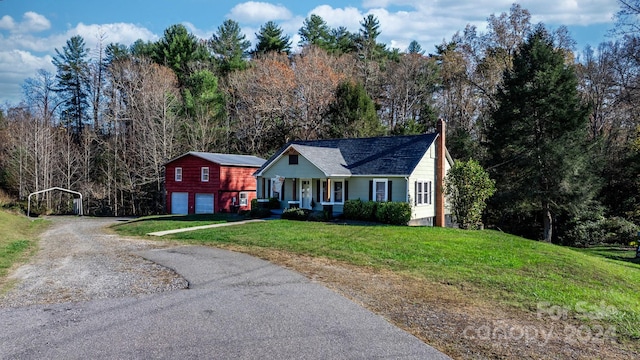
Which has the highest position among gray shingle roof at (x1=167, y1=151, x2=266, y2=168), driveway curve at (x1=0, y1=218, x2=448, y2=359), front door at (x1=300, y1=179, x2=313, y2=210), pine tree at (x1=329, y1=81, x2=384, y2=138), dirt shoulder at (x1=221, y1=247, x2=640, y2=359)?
pine tree at (x1=329, y1=81, x2=384, y2=138)

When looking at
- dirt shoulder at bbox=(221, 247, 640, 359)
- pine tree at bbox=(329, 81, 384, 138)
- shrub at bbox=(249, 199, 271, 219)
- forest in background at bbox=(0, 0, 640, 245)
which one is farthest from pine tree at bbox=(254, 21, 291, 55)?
dirt shoulder at bbox=(221, 247, 640, 359)

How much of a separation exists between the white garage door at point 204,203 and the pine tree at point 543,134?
68.9 feet

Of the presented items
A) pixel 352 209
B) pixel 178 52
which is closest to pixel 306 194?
pixel 352 209

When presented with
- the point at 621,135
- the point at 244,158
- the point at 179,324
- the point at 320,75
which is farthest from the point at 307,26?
the point at 179,324

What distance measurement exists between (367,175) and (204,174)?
14.5 m

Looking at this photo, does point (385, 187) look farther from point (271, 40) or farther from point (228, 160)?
point (271, 40)

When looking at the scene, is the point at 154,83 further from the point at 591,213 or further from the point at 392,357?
the point at 392,357

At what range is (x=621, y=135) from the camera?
35.6 metres

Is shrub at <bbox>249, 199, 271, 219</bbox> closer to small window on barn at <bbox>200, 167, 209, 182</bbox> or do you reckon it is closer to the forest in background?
small window on barn at <bbox>200, 167, 209, 182</bbox>

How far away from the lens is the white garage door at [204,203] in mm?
34812

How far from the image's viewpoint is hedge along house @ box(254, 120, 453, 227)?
25.5 m

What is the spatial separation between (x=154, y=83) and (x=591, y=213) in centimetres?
3821

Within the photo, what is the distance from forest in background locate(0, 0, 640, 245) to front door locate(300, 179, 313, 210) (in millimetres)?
13070

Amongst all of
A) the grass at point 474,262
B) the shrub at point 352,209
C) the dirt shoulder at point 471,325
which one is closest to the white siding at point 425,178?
the shrub at point 352,209
